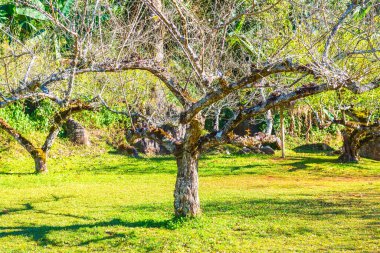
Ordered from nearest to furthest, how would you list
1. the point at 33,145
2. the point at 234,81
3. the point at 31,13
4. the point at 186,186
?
1. the point at 234,81
2. the point at 186,186
3. the point at 33,145
4. the point at 31,13

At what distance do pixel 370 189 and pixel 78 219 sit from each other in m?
10.4

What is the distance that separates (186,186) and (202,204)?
3412mm

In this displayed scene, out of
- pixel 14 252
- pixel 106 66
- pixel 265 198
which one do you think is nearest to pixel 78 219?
pixel 14 252

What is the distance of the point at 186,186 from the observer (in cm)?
1082

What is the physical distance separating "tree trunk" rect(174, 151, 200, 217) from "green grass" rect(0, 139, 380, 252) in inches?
10.9

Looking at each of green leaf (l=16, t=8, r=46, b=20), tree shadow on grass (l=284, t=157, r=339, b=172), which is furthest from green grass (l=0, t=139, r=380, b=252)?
green leaf (l=16, t=8, r=46, b=20)

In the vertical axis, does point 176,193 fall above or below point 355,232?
above

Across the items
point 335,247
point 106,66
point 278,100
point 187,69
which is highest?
point 187,69

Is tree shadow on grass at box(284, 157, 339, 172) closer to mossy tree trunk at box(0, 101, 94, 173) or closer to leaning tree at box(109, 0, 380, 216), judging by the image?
mossy tree trunk at box(0, 101, 94, 173)

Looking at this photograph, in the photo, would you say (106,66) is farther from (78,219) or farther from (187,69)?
(187,69)

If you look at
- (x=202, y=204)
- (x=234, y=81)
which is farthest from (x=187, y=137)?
(x=202, y=204)

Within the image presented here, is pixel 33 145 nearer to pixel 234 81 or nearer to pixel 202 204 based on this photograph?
pixel 202 204

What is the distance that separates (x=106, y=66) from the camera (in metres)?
9.78

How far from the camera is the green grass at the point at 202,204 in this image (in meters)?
9.87
